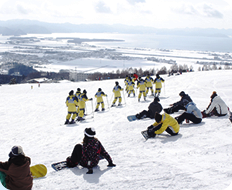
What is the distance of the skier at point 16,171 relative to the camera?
3051 mm

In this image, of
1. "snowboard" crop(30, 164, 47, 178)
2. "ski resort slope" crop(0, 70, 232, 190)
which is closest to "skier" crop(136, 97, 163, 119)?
"ski resort slope" crop(0, 70, 232, 190)

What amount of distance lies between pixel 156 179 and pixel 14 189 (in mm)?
2037

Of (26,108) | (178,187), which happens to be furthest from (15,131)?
(178,187)

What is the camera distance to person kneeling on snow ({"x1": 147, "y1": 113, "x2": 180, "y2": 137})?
17.4ft

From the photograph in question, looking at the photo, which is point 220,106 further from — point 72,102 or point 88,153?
point 72,102

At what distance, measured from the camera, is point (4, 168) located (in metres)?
3.17

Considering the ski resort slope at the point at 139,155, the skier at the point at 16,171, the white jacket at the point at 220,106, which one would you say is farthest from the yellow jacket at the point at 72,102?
the skier at the point at 16,171

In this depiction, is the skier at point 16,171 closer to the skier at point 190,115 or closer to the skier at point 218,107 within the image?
the skier at point 190,115

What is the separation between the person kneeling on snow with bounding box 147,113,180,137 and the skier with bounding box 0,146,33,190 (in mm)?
3085

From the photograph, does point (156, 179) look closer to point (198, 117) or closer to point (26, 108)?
point (198, 117)

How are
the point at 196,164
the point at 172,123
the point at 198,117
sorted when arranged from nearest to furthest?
the point at 196,164 < the point at 172,123 < the point at 198,117

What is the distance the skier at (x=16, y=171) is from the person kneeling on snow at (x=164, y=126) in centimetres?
308

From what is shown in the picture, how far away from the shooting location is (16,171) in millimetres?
3064

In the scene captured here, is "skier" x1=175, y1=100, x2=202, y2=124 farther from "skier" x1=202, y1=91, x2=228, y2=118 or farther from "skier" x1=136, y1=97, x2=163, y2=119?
"skier" x1=136, y1=97, x2=163, y2=119
